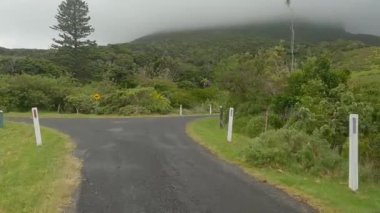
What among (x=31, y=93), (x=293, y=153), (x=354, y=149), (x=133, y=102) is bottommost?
(x=133, y=102)

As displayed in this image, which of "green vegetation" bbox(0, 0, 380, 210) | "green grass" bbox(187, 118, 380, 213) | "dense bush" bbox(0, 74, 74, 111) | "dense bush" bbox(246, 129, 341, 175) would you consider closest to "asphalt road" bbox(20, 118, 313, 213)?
"green grass" bbox(187, 118, 380, 213)

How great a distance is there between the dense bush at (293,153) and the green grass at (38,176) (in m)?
4.30

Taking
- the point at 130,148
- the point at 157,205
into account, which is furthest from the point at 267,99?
the point at 157,205

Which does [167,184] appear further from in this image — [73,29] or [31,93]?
[73,29]

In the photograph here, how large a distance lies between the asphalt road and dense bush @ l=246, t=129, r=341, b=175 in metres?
0.86

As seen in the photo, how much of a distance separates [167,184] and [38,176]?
2.90 metres

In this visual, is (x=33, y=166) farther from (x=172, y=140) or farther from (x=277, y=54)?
(x=277, y=54)

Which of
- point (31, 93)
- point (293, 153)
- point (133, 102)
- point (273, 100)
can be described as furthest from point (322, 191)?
point (31, 93)

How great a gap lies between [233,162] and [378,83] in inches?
301

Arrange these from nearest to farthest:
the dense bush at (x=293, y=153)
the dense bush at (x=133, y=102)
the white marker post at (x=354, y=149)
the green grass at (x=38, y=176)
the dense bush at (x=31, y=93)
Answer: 1. the green grass at (x=38, y=176)
2. the white marker post at (x=354, y=149)
3. the dense bush at (x=293, y=153)
4. the dense bush at (x=133, y=102)
5. the dense bush at (x=31, y=93)

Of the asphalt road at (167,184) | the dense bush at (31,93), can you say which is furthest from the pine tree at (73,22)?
the asphalt road at (167,184)

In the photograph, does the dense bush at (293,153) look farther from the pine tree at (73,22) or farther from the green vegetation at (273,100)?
the pine tree at (73,22)

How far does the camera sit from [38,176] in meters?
10.7

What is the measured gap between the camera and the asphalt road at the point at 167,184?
8.03 metres
